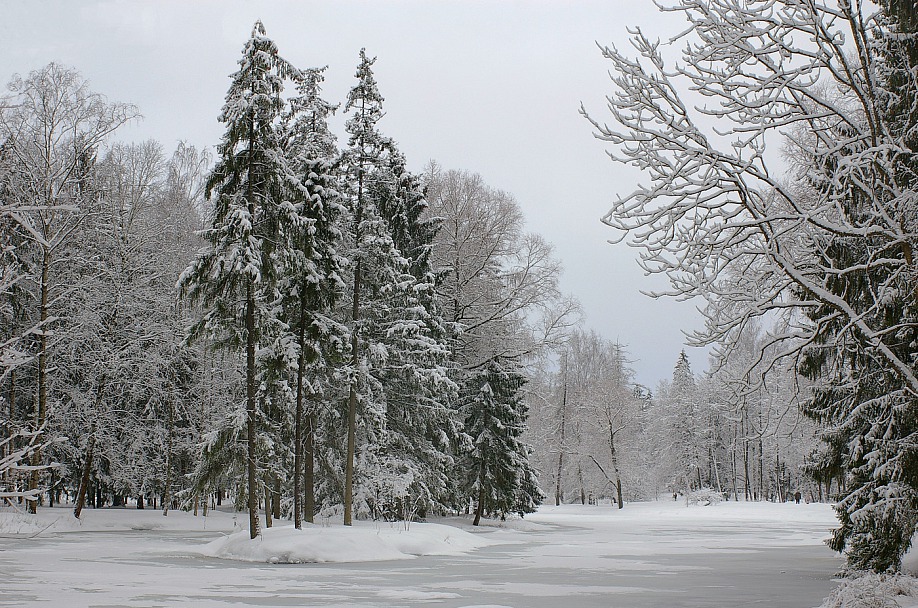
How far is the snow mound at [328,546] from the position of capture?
2038 centimetres

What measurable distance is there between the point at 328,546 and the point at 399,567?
284 centimetres

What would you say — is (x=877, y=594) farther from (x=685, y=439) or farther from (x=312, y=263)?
(x=685, y=439)

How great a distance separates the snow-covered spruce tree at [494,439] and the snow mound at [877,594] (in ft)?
77.0

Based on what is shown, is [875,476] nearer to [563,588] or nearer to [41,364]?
[563,588]

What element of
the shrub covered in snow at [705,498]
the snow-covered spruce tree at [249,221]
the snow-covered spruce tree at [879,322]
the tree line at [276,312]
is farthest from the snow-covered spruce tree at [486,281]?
the shrub covered in snow at [705,498]

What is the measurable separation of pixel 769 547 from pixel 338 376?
53.7 ft

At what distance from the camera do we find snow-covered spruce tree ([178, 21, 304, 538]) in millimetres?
22078

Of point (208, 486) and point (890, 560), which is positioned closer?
point (890, 560)

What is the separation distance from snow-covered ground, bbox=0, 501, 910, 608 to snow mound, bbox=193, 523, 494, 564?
0.05 metres

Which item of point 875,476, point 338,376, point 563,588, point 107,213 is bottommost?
point 563,588

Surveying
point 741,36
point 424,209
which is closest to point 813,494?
point 424,209

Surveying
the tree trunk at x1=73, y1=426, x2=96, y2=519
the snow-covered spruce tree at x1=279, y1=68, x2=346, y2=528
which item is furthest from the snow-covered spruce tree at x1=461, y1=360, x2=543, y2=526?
the tree trunk at x1=73, y1=426, x2=96, y2=519

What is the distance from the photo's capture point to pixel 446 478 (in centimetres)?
3244

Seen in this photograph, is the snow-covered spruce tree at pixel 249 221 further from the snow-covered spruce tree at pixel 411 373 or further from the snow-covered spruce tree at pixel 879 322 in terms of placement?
the snow-covered spruce tree at pixel 879 322
